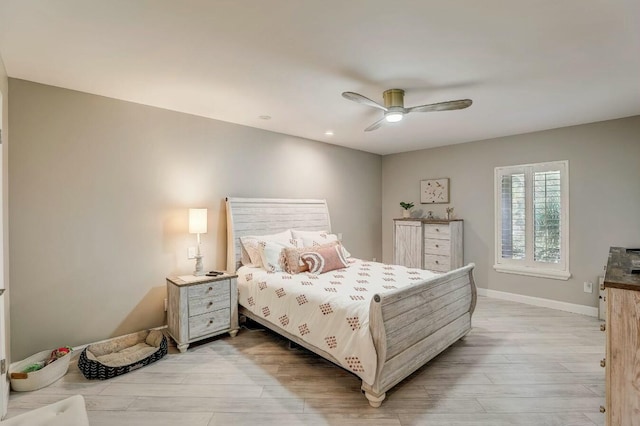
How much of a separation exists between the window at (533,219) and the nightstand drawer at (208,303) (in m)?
4.10

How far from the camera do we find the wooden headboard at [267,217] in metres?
3.77

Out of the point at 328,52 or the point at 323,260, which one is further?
the point at 323,260

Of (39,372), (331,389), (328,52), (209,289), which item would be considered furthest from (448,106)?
(39,372)

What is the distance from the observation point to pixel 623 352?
1484 millimetres

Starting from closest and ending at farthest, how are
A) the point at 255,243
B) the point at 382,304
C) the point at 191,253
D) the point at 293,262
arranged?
1. the point at 382,304
2. the point at 293,262
3. the point at 191,253
4. the point at 255,243

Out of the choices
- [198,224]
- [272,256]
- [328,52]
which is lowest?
[272,256]

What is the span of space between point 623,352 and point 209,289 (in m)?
3.18

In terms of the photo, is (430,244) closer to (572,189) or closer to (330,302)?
(572,189)

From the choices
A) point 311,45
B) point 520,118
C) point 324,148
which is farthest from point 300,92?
point 520,118

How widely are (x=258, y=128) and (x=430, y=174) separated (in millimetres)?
3196

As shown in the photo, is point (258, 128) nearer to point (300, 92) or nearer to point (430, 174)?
point (300, 92)

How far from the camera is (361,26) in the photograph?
1855mm

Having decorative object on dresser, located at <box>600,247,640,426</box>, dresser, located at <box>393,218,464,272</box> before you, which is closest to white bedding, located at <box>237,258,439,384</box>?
decorative object on dresser, located at <box>600,247,640,426</box>

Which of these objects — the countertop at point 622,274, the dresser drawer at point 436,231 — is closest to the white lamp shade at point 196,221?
the countertop at point 622,274
